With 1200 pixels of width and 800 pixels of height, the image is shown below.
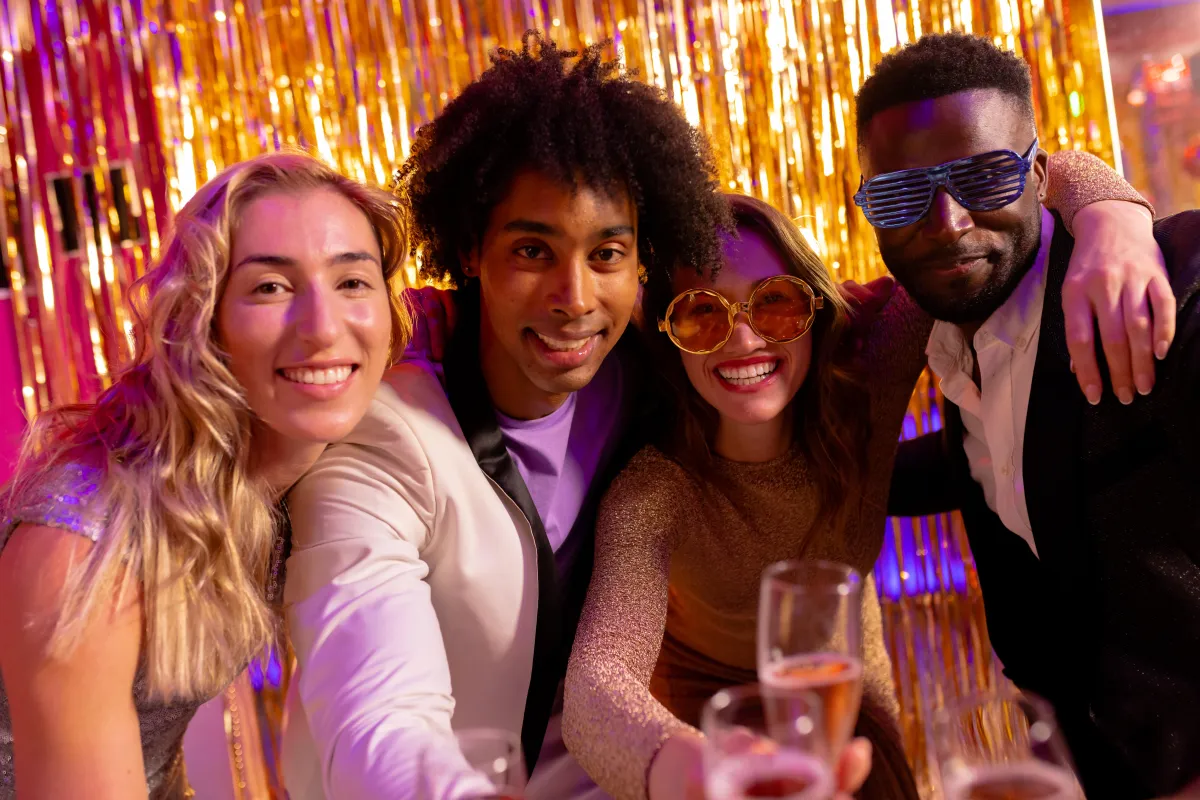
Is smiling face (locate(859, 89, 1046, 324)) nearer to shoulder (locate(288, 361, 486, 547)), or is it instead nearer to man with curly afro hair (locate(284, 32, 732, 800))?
man with curly afro hair (locate(284, 32, 732, 800))

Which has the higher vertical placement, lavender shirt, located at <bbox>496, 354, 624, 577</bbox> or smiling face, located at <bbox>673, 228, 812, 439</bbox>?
smiling face, located at <bbox>673, 228, 812, 439</bbox>

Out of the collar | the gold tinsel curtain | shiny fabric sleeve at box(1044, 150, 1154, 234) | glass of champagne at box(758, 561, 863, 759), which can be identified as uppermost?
the gold tinsel curtain

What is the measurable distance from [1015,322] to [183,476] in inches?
57.9

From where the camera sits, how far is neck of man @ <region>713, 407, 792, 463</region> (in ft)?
6.63

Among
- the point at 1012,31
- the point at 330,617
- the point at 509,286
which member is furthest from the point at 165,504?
the point at 1012,31

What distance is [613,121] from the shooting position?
199cm

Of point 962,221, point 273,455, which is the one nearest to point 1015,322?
point 962,221

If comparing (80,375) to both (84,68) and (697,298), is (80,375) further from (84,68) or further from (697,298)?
(697,298)

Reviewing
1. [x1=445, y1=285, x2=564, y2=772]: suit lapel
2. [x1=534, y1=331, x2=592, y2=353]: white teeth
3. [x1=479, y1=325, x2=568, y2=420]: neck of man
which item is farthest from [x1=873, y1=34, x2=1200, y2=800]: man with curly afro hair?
[x1=445, y1=285, x2=564, y2=772]: suit lapel

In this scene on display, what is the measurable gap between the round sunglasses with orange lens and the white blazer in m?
0.43

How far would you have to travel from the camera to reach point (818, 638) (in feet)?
3.56

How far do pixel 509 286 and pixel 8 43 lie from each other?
8.61 feet

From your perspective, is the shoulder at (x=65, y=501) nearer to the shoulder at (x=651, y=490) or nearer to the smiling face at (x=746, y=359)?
the shoulder at (x=651, y=490)

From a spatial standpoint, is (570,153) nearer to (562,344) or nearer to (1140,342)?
(562,344)
